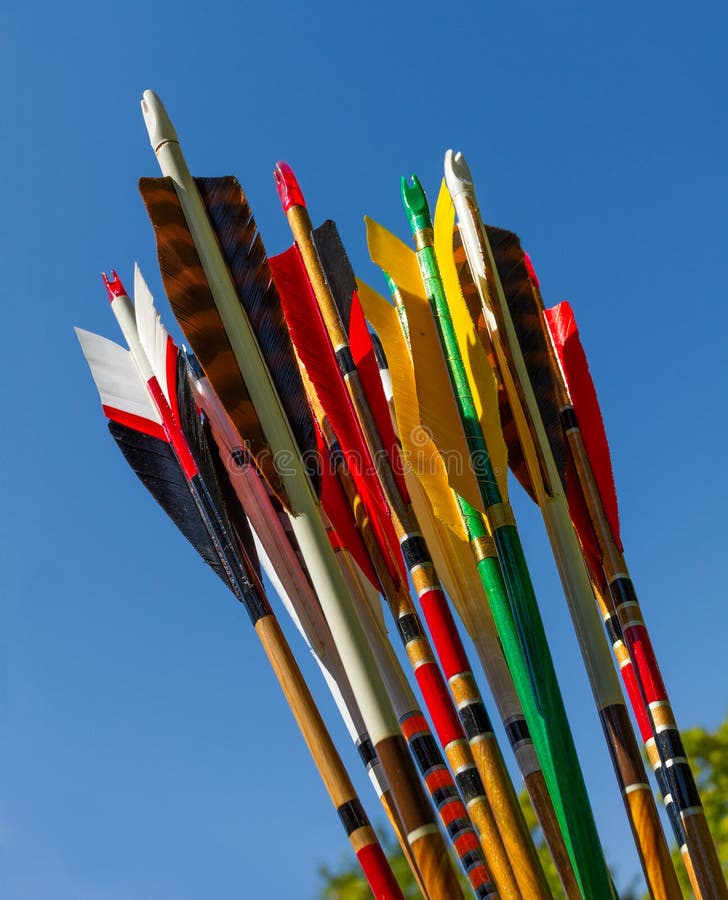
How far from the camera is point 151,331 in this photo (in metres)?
5.93

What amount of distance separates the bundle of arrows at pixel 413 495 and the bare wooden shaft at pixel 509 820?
0.01 metres

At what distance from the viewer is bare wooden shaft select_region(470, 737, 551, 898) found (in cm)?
481

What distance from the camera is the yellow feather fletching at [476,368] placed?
5.30 m

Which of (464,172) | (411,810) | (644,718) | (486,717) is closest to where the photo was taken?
(411,810)

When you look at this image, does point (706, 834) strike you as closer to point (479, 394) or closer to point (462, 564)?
point (462, 564)

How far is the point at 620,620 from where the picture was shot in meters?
5.49

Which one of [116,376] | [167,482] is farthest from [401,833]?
[116,376]

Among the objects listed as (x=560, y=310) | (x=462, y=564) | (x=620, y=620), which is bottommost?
(x=620, y=620)

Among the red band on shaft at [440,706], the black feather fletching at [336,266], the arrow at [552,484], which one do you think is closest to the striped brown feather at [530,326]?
the arrow at [552,484]

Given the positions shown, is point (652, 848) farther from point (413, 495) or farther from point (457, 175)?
point (457, 175)

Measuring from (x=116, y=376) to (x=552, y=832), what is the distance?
280 cm

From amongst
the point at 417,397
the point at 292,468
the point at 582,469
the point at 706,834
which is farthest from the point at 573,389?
the point at 706,834

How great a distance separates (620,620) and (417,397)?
1200 millimetres

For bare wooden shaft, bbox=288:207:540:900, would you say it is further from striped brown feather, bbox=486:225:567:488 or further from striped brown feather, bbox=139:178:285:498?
striped brown feather, bbox=486:225:567:488
